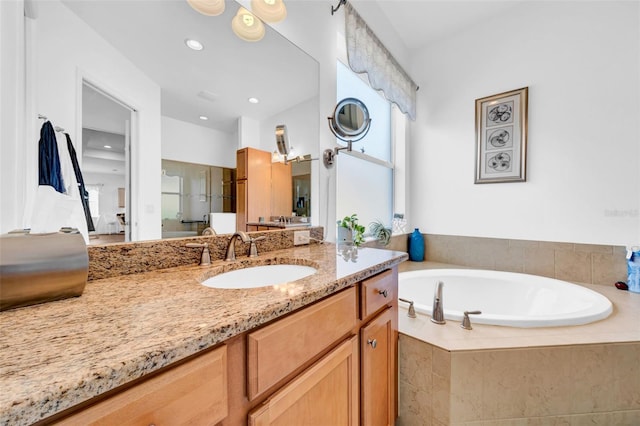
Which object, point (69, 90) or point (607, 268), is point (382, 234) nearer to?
point (607, 268)

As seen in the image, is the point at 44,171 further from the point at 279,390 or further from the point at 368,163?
the point at 368,163

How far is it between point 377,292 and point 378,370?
1.08 feet

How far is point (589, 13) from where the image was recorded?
1.89 metres

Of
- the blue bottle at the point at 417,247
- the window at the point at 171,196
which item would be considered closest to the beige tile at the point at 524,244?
the blue bottle at the point at 417,247

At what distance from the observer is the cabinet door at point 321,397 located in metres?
0.58

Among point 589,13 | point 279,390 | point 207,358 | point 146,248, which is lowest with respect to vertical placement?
point 279,390

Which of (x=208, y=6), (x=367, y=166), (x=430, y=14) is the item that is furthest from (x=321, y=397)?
(x=430, y=14)

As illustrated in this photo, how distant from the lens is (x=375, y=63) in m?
1.92

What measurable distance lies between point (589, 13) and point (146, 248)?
322cm

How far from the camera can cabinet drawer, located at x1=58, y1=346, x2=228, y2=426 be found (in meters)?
0.34

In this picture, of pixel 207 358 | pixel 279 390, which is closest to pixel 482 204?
pixel 279 390

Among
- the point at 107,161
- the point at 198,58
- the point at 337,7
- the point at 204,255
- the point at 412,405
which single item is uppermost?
the point at 337,7

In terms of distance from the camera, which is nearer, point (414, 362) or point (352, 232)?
point (414, 362)

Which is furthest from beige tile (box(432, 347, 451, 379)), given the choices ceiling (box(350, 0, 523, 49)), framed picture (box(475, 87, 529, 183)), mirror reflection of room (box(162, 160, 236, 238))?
ceiling (box(350, 0, 523, 49))
